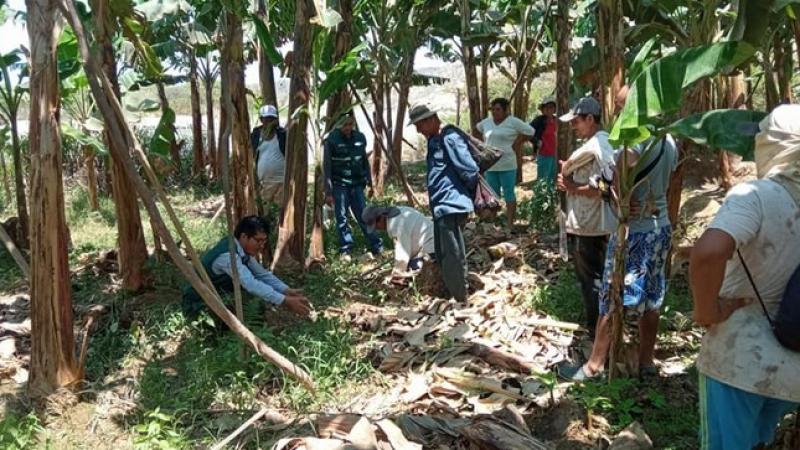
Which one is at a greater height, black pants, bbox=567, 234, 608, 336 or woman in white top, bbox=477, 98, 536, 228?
woman in white top, bbox=477, 98, 536, 228

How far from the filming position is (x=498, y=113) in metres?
8.29

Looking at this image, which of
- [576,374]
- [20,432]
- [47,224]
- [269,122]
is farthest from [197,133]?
[576,374]

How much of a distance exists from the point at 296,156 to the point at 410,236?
1329 millimetres

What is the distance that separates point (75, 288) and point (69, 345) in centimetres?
236

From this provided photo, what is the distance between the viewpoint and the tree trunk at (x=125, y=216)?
18.1 feet

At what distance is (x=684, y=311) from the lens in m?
5.51

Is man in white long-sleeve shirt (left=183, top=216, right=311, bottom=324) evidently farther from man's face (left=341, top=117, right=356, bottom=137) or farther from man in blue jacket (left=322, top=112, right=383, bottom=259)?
man's face (left=341, top=117, right=356, bottom=137)

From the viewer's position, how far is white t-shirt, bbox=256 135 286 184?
7.89m

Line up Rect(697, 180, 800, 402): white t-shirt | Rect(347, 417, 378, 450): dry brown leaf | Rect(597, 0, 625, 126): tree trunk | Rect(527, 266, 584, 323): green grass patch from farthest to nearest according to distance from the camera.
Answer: Rect(527, 266, 584, 323): green grass patch
Rect(597, 0, 625, 126): tree trunk
Rect(347, 417, 378, 450): dry brown leaf
Rect(697, 180, 800, 402): white t-shirt

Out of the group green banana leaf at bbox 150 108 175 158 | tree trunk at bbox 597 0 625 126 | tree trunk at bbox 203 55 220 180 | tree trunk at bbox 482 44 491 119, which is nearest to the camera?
tree trunk at bbox 597 0 625 126

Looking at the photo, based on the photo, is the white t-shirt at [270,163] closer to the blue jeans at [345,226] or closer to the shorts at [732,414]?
the blue jeans at [345,226]

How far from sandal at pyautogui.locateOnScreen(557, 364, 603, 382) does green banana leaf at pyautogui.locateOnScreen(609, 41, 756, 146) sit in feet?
5.55

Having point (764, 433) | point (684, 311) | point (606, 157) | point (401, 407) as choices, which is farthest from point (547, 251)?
point (764, 433)

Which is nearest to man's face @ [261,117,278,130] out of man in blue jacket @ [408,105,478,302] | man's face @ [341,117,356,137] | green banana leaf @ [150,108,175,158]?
man's face @ [341,117,356,137]
